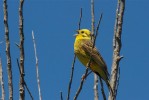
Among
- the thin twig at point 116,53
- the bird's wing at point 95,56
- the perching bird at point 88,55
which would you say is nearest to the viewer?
the thin twig at point 116,53

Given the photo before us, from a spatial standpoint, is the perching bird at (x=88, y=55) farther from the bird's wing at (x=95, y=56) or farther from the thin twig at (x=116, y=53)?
the thin twig at (x=116, y=53)

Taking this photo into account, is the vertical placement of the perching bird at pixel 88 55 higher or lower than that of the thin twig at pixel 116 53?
higher

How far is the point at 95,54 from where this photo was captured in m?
6.09

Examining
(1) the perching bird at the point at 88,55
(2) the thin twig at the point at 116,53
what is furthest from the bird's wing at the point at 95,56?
(2) the thin twig at the point at 116,53

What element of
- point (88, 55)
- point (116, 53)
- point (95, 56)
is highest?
point (88, 55)

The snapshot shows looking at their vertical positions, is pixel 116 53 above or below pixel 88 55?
below

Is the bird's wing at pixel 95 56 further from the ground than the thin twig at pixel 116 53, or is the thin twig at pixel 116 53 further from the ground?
the bird's wing at pixel 95 56

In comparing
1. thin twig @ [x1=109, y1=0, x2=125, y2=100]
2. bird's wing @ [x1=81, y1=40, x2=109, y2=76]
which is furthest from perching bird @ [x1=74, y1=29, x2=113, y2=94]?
thin twig @ [x1=109, y1=0, x2=125, y2=100]

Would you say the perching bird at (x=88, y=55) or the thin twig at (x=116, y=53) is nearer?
the thin twig at (x=116, y=53)

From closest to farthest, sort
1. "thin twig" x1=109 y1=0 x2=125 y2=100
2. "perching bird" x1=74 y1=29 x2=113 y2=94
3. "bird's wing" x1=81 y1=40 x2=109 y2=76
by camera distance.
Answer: "thin twig" x1=109 y1=0 x2=125 y2=100, "perching bird" x1=74 y1=29 x2=113 y2=94, "bird's wing" x1=81 y1=40 x2=109 y2=76

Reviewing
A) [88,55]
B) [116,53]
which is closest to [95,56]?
[88,55]

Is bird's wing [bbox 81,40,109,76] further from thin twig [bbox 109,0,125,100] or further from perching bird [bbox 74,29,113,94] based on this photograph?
thin twig [bbox 109,0,125,100]

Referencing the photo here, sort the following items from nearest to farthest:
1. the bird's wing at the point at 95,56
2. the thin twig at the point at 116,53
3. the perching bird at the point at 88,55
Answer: the thin twig at the point at 116,53, the perching bird at the point at 88,55, the bird's wing at the point at 95,56

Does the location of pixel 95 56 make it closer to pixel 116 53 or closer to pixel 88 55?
pixel 88 55
